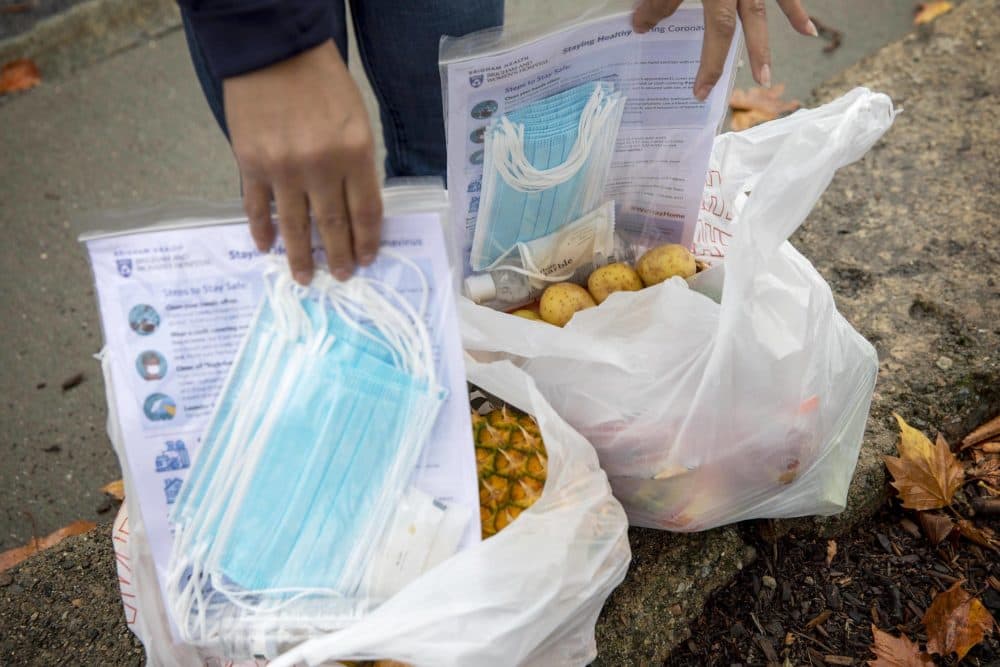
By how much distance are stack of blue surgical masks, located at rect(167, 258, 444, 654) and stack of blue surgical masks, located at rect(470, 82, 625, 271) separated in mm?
349

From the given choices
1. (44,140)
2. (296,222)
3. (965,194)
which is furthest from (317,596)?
(44,140)

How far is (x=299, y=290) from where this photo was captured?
901mm

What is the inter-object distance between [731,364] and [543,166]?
40cm

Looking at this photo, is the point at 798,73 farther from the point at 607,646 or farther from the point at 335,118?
the point at 335,118

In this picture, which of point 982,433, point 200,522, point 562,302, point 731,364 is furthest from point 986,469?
point 200,522

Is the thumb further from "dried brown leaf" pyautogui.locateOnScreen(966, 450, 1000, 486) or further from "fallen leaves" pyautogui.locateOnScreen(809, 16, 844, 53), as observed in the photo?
"fallen leaves" pyautogui.locateOnScreen(809, 16, 844, 53)

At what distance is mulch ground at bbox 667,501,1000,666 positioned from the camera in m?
1.30

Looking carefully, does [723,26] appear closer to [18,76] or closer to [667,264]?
[667,264]

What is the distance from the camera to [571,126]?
119cm

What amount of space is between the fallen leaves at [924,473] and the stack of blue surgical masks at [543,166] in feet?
2.31

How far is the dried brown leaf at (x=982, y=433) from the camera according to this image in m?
1.51

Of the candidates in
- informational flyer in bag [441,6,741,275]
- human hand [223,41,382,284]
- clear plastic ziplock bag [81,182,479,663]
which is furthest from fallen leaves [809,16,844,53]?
human hand [223,41,382,284]

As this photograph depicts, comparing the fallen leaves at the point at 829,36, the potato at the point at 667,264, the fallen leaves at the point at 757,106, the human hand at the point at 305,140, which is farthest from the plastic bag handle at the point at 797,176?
the fallen leaves at the point at 829,36

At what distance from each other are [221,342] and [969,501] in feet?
4.29
